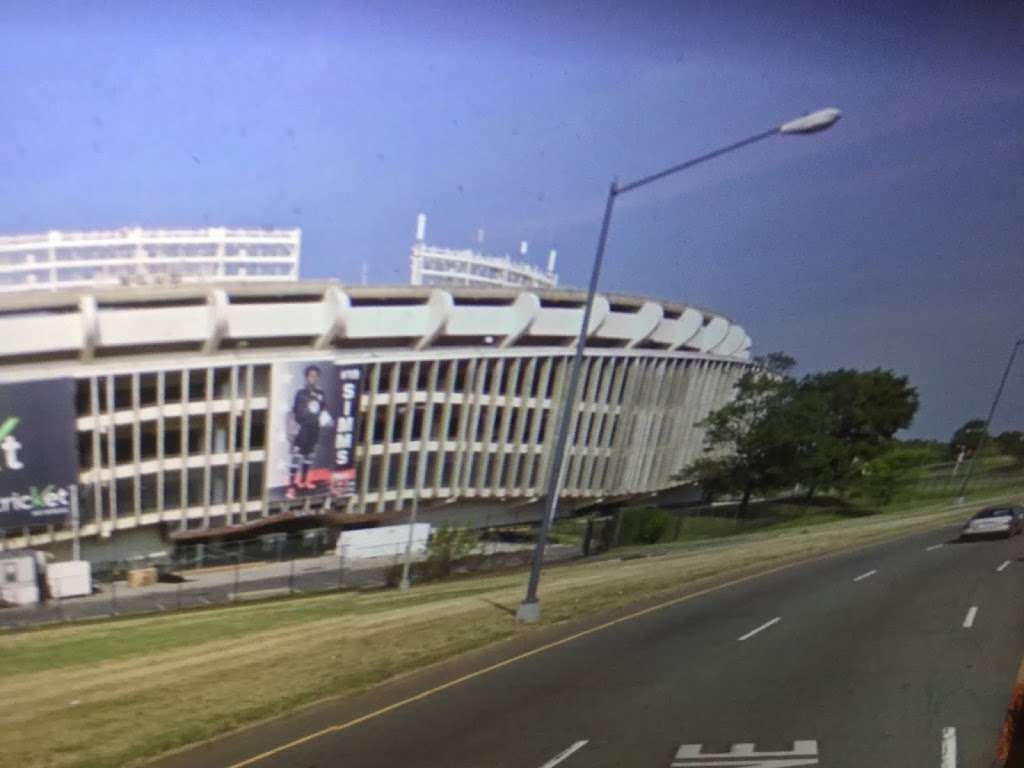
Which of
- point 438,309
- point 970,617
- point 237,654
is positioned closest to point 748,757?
point 970,617

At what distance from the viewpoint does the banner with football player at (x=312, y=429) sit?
59594mm

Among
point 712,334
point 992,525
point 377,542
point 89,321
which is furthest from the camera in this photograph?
point 712,334

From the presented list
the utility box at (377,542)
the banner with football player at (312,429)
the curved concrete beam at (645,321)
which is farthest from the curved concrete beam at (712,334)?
the utility box at (377,542)

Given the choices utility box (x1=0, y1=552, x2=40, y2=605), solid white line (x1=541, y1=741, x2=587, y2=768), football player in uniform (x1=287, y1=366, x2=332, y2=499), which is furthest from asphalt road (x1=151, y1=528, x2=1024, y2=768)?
football player in uniform (x1=287, y1=366, x2=332, y2=499)

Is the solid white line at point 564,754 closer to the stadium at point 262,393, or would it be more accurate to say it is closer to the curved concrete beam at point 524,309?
the stadium at point 262,393

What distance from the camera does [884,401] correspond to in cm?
8250

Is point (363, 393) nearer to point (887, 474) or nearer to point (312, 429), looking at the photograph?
point (312, 429)

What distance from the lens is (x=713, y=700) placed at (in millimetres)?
13102

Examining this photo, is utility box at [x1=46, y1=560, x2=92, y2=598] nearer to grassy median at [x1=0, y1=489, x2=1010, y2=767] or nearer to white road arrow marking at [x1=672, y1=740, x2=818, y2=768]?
grassy median at [x1=0, y1=489, x2=1010, y2=767]

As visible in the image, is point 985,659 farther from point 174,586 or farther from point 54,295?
point 54,295

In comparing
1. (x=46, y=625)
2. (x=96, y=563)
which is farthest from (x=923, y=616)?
(x=96, y=563)

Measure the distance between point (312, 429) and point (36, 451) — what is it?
545 inches

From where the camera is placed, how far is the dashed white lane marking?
58.3ft

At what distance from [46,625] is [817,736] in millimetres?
25974
